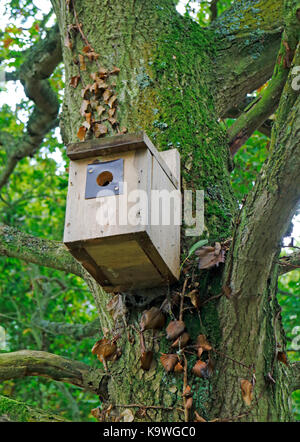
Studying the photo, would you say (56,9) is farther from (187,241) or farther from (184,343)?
(184,343)

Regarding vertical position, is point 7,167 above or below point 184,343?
above

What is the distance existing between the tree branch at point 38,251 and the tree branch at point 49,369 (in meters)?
0.60

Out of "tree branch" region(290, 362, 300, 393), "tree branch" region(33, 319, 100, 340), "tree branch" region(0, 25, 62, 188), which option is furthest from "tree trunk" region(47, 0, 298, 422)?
"tree branch" region(33, 319, 100, 340)

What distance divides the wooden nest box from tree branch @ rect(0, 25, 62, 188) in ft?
8.58

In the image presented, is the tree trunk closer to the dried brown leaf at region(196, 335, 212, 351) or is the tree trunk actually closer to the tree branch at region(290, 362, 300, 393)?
the dried brown leaf at region(196, 335, 212, 351)

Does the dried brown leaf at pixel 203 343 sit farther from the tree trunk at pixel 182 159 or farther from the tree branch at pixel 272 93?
the tree branch at pixel 272 93

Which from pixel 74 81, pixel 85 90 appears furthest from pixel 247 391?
pixel 74 81

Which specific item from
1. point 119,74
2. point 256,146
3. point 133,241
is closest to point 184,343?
point 133,241

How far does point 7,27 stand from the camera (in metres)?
6.07

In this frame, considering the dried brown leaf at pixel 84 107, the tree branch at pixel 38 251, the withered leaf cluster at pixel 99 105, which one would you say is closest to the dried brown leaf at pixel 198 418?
the tree branch at pixel 38 251

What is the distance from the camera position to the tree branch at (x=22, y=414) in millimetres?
2213

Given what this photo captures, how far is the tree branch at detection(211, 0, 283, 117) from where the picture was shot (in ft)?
10.7
